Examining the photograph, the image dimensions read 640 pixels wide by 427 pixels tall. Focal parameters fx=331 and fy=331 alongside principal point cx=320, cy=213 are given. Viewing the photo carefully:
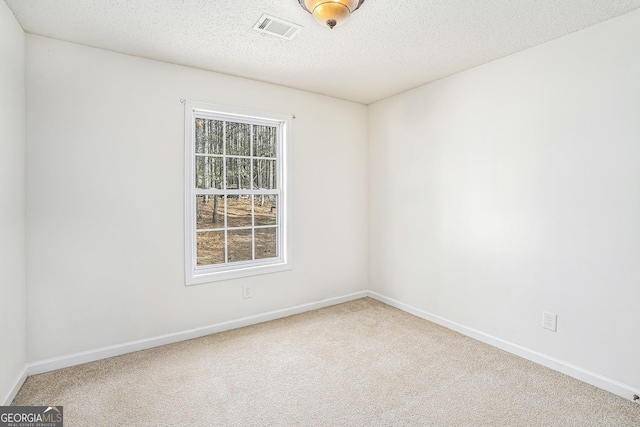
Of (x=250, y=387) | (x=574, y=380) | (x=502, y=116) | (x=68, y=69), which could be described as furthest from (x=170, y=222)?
(x=574, y=380)

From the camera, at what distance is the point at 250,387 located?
89.8 inches

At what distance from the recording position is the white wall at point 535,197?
2.20 m

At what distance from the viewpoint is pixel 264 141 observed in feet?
11.7

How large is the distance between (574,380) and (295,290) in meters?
2.52

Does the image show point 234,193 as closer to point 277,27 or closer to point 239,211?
point 239,211

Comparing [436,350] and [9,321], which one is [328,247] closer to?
[436,350]

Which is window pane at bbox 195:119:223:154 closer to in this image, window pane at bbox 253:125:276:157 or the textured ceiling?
window pane at bbox 253:125:276:157

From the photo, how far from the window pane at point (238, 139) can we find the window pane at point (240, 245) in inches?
32.4

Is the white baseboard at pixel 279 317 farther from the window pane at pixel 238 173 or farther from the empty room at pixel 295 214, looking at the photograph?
the window pane at pixel 238 173

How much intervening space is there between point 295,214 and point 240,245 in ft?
2.26

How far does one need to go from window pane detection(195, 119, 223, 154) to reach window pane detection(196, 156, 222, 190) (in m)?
0.08

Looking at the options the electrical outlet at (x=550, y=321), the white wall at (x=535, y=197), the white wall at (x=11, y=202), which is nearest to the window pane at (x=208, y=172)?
the white wall at (x=11, y=202)

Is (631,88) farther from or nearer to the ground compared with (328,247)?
farther from the ground

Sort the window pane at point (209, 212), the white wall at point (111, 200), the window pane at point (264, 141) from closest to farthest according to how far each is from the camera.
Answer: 1. the white wall at point (111, 200)
2. the window pane at point (209, 212)
3. the window pane at point (264, 141)
